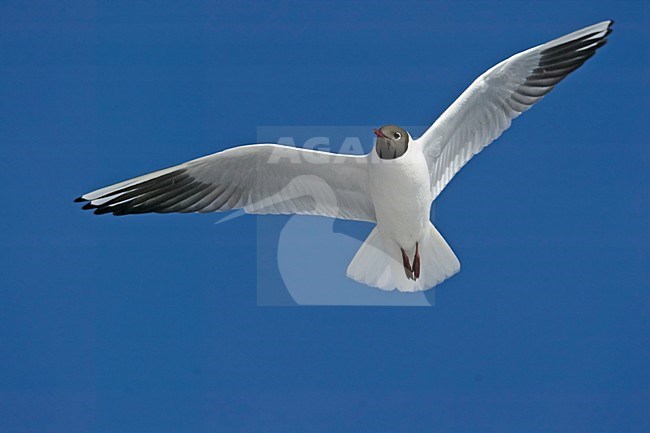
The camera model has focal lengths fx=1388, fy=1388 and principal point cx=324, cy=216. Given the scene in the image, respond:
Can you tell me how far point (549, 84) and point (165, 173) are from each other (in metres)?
2.06

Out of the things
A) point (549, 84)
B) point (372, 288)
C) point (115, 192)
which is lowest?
point (372, 288)

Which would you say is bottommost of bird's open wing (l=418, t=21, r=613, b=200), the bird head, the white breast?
the white breast

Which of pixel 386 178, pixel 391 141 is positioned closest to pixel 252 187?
pixel 386 178

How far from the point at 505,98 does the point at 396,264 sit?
3.52 ft

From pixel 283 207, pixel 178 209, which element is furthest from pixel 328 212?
pixel 178 209

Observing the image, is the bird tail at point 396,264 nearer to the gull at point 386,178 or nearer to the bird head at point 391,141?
the gull at point 386,178

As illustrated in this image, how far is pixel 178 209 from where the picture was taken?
7.43 meters

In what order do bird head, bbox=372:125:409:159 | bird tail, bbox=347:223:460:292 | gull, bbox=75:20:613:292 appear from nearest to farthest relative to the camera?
bird head, bbox=372:125:409:159, gull, bbox=75:20:613:292, bird tail, bbox=347:223:460:292

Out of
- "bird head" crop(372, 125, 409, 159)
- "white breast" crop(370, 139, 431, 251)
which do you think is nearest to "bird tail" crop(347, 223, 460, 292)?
"white breast" crop(370, 139, 431, 251)

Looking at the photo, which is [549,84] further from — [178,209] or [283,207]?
[178,209]

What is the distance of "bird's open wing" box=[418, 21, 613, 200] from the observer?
23.4 ft

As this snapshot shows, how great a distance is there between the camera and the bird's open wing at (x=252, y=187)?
7.24m

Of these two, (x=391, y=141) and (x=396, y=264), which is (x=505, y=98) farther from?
(x=396, y=264)

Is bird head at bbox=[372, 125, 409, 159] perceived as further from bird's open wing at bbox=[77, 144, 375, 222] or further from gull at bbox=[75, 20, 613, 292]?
bird's open wing at bbox=[77, 144, 375, 222]
